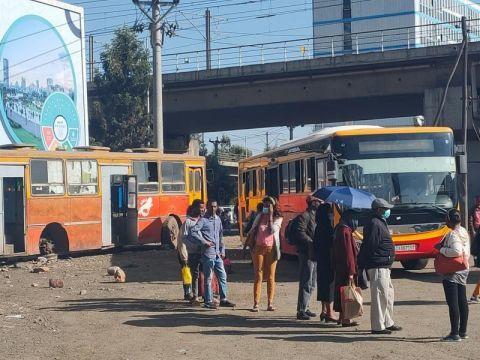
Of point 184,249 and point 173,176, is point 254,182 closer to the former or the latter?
point 173,176

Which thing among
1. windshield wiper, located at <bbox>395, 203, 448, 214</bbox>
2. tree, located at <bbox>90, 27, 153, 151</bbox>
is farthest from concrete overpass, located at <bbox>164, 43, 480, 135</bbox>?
windshield wiper, located at <bbox>395, 203, 448, 214</bbox>

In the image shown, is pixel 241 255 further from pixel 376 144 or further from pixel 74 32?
pixel 74 32

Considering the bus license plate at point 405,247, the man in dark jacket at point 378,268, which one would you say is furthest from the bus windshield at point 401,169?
the man in dark jacket at point 378,268

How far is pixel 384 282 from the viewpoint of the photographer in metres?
11.2

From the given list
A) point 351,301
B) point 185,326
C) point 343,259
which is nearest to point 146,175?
point 185,326

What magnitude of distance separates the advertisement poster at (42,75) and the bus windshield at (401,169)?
23.8 metres

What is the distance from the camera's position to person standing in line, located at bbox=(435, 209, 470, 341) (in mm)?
10656

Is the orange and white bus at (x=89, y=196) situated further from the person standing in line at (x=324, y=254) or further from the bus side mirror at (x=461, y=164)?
the person standing in line at (x=324, y=254)

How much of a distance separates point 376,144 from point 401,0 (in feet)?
282

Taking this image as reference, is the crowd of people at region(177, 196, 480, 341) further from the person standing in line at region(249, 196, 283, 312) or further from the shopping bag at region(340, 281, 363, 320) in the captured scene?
the shopping bag at region(340, 281, 363, 320)

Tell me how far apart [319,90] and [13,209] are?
21.6m

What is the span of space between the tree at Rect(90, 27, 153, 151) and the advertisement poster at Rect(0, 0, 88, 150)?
144 cm

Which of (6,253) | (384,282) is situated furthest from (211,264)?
(6,253)

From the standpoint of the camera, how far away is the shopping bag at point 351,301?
37.6 ft
